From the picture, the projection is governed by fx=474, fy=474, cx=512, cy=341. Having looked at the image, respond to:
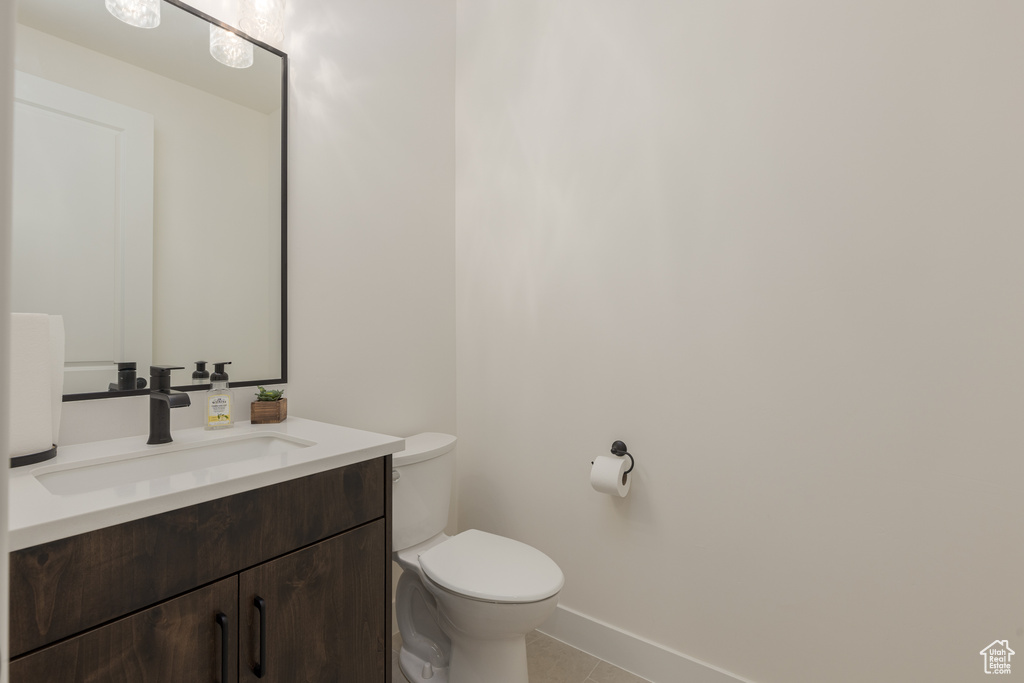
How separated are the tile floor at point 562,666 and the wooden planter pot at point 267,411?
0.81 m

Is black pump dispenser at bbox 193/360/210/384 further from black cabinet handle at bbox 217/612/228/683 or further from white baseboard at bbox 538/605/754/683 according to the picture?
white baseboard at bbox 538/605/754/683

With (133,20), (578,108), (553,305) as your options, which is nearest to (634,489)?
(553,305)

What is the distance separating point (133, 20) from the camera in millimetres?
1173

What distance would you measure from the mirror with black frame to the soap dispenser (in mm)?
63

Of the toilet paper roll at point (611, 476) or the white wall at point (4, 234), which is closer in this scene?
the white wall at point (4, 234)

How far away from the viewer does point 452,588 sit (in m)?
1.26

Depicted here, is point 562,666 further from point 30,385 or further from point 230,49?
point 230,49

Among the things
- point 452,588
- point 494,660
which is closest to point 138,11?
point 452,588

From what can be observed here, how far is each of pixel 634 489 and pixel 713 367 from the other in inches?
19.3

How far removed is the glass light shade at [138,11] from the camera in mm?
1145

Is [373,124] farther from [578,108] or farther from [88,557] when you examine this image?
[88,557]

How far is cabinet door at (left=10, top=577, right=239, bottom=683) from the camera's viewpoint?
67 cm

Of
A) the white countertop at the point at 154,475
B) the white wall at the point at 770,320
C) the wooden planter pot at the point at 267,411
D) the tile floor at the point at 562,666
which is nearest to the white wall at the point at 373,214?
the wooden planter pot at the point at 267,411

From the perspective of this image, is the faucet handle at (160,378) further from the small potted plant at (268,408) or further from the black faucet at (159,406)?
the small potted plant at (268,408)
